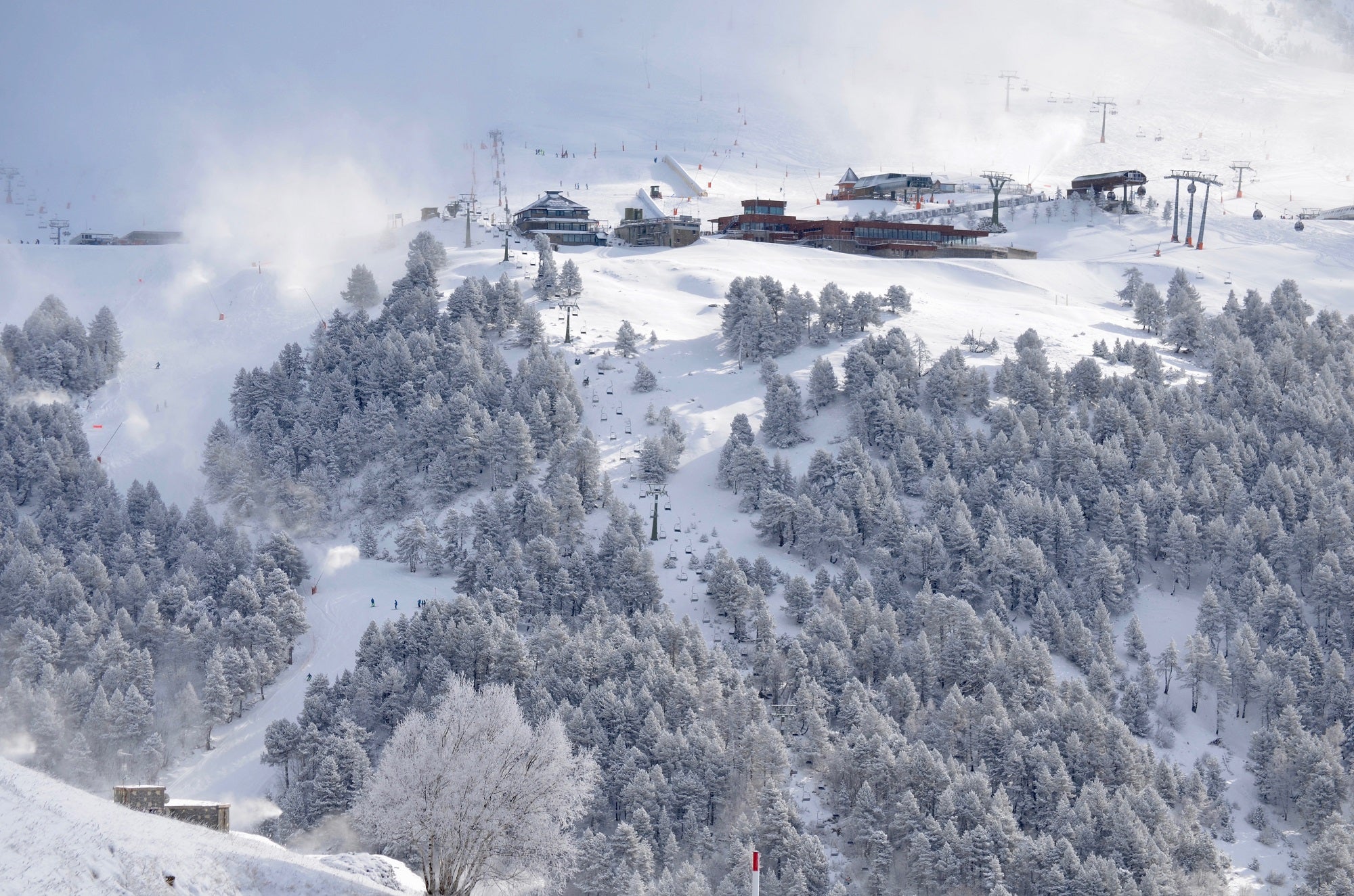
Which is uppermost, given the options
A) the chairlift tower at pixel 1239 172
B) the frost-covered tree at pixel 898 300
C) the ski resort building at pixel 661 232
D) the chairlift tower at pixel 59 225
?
the chairlift tower at pixel 1239 172

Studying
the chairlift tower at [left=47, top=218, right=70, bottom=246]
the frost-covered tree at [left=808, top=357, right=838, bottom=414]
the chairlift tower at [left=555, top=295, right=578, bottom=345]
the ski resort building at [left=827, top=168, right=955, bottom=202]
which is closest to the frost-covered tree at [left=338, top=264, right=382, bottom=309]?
the chairlift tower at [left=555, top=295, right=578, bottom=345]

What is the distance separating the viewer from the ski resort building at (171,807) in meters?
38.8

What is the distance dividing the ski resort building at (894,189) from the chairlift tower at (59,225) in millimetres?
98340

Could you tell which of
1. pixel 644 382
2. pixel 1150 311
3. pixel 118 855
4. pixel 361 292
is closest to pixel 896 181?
pixel 1150 311

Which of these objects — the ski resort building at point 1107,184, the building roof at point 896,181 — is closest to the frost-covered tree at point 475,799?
the ski resort building at point 1107,184

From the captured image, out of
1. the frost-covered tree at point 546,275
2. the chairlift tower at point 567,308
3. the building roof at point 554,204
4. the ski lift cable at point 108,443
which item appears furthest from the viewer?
the building roof at point 554,204

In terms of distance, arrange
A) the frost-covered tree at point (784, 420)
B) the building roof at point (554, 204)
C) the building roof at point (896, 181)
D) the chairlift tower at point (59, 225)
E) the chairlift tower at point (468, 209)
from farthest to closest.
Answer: the building roof at point (896, 181) < the chairlift tower at point (59, 225) < the building roof at point (554, 204) < the chairlift tower at point (468, 209) < the frost-covered tree at point (784, 420)

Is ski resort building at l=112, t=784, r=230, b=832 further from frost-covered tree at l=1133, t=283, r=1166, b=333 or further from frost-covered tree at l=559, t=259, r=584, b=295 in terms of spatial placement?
frost-covered tree at l=1133, t=283, r=1166, b=333

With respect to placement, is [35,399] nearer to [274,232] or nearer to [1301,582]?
[274,232]

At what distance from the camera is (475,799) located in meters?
34.4

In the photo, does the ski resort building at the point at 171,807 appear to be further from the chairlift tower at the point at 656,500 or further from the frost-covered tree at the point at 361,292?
the frost-covered tree at the point at 361,292

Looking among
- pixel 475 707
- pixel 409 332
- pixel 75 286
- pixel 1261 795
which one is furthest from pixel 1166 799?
pixel 75 286

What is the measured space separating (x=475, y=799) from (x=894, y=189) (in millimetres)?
146313

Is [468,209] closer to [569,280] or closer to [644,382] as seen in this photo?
[569,280]
